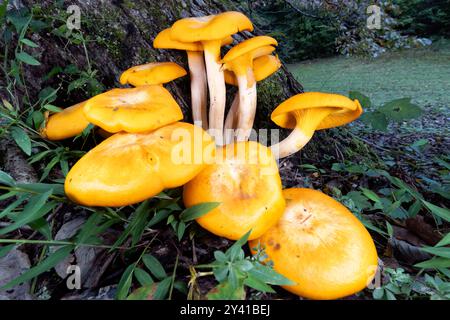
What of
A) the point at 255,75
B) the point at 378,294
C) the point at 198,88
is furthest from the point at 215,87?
the point at 378,294

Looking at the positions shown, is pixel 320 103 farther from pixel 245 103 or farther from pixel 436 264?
pixel 436 264

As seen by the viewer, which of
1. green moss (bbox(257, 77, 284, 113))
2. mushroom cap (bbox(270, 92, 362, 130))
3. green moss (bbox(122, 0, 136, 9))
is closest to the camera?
mushroom cap (bbox(270, 92, 362, 130))

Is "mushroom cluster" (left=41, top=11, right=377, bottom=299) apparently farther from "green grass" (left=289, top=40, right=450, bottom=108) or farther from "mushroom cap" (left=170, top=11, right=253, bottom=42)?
"green grass" (left=289, top=40, right=450, bottom=108)

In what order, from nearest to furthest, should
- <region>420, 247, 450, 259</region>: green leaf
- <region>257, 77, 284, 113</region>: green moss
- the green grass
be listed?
<region>420, 247, 450, 259</region>: green leaf, <region>257, 77, 284, 113</region>: green moss, the green grass

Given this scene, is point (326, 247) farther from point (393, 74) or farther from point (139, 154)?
point (393, 74)

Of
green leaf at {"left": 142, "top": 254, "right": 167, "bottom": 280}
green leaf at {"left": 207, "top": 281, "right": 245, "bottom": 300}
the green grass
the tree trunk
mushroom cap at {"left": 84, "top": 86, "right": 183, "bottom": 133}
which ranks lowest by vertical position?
the green grass

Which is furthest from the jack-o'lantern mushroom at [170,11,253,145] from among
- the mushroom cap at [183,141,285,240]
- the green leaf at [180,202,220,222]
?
the green leaf at [180,202,220,222]
